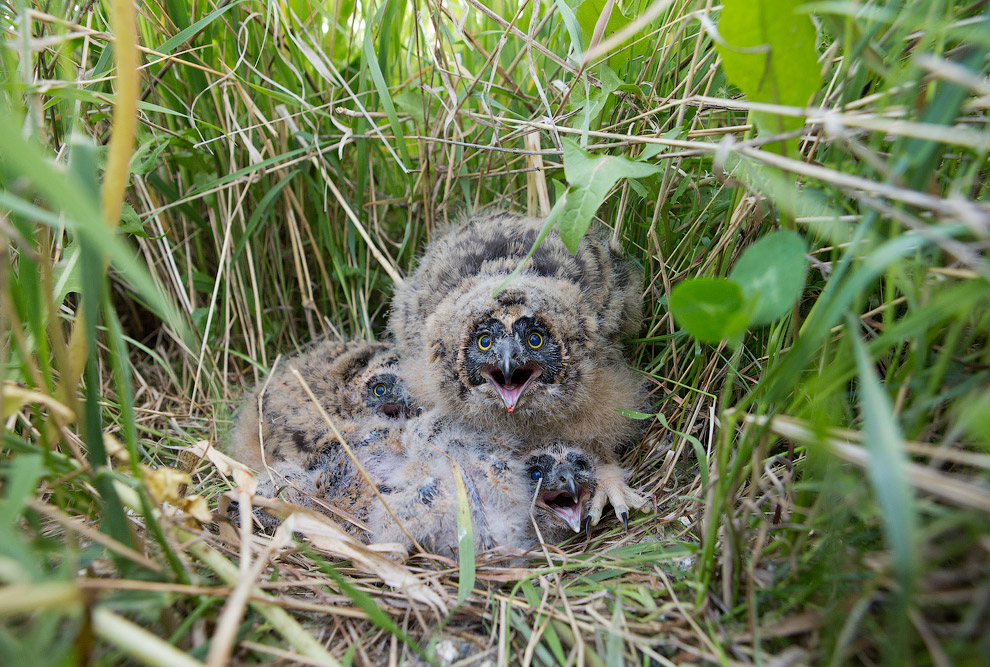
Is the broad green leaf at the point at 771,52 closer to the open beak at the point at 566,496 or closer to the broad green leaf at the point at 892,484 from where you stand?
the broad green leaf at the point at 892,484

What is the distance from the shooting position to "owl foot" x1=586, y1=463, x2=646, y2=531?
269cm

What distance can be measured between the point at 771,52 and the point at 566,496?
6.74ft

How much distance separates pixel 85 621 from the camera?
4.14ft

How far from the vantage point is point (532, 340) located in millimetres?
2945

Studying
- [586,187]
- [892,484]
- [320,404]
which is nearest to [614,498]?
[586,187]

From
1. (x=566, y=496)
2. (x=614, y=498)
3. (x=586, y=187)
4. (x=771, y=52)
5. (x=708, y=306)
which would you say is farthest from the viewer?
(x=566, y=496)

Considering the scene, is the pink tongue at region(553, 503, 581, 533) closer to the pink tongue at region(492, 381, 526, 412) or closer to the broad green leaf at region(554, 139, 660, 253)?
the pink tongue at region(492, 381, 526, 412)

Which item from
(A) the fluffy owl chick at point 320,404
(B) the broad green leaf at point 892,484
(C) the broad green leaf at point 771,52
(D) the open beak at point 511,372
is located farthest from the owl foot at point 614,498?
(C) the broad green leaf at point 771,52

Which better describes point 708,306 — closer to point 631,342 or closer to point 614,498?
point 614,498

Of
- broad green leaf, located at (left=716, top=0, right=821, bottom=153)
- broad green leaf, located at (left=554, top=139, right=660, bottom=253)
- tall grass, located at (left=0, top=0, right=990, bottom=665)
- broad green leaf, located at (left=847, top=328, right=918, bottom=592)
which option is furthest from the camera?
broad green leaf, located at (left=554, top=139, right=660, bottom=253)

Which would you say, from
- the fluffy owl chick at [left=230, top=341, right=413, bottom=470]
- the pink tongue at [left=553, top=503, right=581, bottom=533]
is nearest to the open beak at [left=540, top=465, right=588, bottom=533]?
the pink tongue at [left=553, top=503, right=581, bottom=533]

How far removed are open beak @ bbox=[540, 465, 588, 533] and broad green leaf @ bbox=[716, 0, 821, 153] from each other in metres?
1.71

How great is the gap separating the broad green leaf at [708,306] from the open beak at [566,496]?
135cm

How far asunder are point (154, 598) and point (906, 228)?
2155 mm
